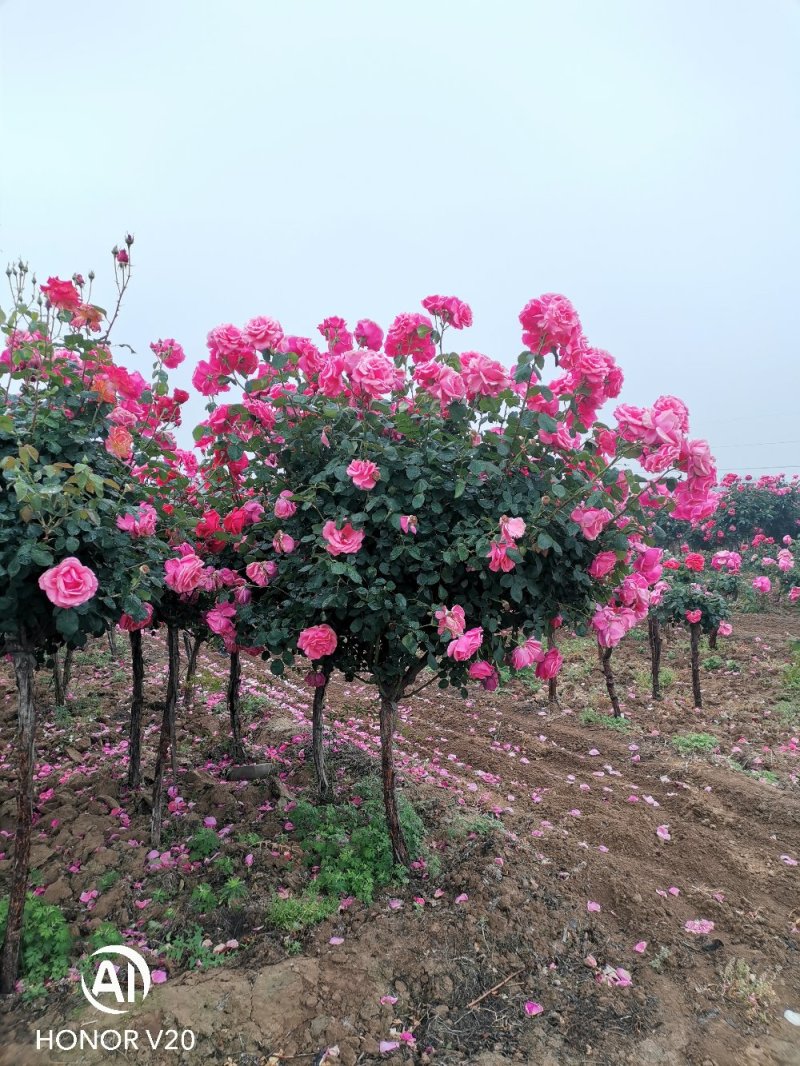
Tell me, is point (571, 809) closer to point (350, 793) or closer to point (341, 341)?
point (350, 793)

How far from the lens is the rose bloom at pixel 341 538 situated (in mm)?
2396

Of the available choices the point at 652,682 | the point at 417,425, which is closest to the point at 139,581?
the point at 417,425

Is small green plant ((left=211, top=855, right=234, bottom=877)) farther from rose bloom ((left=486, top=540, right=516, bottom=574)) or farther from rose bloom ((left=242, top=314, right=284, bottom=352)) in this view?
rose bloom ((left=242, top=314, right=284, bottom=352))

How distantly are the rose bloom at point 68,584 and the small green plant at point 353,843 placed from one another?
207 cm

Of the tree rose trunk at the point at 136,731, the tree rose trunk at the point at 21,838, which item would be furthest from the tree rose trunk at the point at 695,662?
the tree rose trunk at the point at 21,838

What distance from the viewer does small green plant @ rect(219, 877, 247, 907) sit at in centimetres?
302

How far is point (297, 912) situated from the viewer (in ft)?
9.66

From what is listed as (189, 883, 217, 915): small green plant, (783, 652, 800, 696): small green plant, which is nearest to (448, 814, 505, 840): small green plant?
(189, 883, 217, 915): small green plant

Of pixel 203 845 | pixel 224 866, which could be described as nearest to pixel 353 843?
pixel 224 866

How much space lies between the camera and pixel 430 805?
413cm

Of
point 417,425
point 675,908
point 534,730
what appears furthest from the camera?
point 534,730

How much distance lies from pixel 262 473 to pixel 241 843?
2108 mm

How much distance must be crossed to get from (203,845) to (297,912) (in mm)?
764

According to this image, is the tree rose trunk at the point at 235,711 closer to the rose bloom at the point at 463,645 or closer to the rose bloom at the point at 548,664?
the rose bloom at the point at 548,664
